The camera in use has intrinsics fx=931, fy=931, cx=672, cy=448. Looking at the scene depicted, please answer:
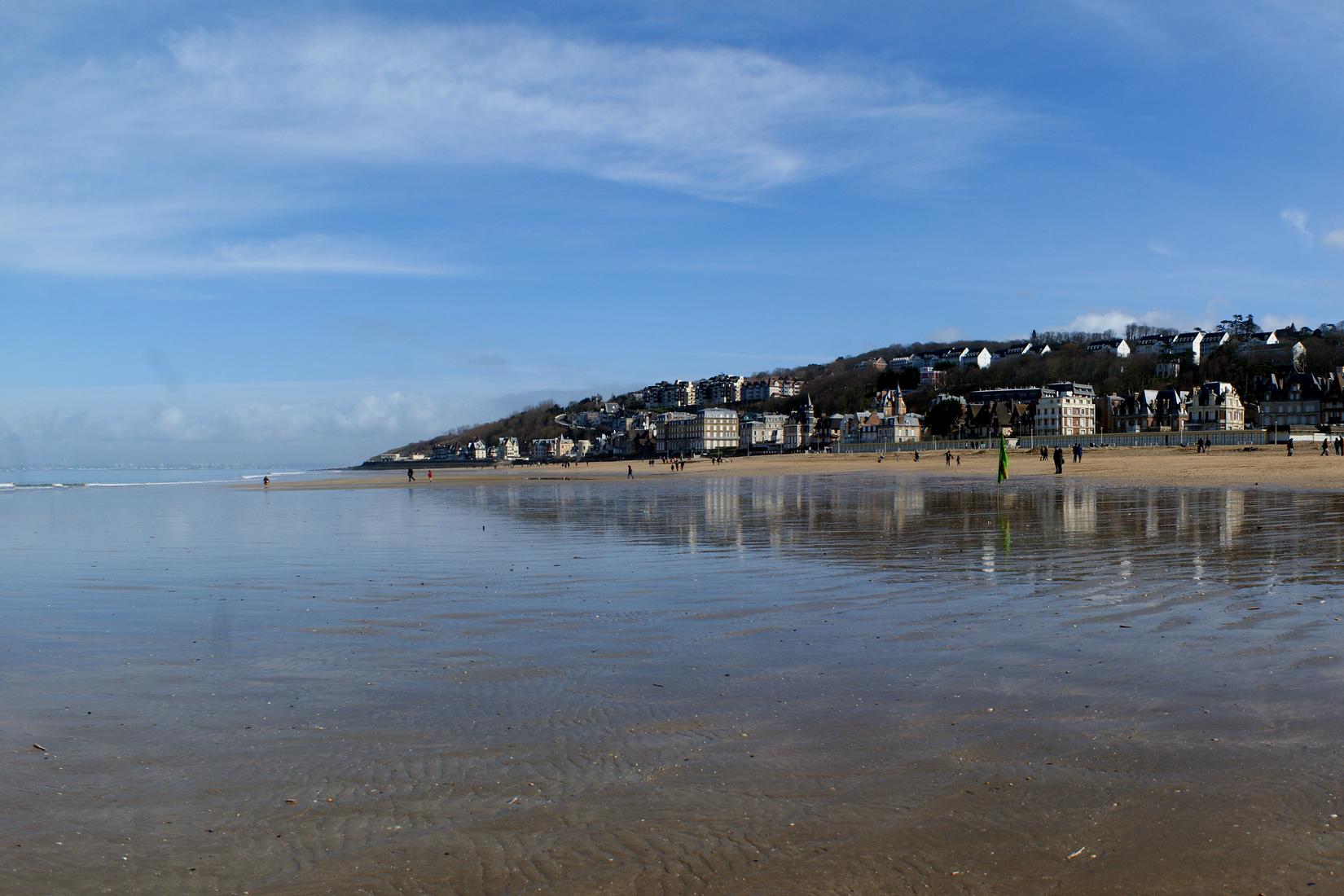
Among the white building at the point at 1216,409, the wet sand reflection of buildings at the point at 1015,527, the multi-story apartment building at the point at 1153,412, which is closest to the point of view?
the wet sand reflection of buildings at the point at 1015,527

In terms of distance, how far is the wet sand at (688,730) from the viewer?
3.56m

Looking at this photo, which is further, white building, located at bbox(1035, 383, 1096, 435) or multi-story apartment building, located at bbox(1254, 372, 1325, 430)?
white building, located at bbox(1035, 383, 1096, 435)

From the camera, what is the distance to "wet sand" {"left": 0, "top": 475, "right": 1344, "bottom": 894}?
3.56 m

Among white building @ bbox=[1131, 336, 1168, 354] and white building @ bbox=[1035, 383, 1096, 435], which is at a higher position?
white building @ bbox=[1131, 336, 1168, 354]

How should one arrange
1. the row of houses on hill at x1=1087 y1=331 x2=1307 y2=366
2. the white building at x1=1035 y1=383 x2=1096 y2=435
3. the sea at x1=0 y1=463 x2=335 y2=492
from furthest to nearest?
1. the row of houses on hill at x1=1087 y1=331 x2=1307 y2=366
2. the white building at x1=1035 y1=383 x2=1096 y2=435
3. the sea at x1=0 y1=463 x2=335 y2=492

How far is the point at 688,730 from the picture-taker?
5.09 metres

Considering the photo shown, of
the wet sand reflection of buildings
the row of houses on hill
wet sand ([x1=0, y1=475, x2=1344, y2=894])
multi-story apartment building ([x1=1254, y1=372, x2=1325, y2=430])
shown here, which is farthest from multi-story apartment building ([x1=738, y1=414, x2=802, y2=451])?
wet sand ([x1=0, y1=475, x2=1344, y2=894])

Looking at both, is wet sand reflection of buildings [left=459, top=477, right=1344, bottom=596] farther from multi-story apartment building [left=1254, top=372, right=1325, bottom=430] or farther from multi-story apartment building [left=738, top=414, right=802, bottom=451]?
multi-story apartment building [left=738, top=414, right=802, bottom=451]

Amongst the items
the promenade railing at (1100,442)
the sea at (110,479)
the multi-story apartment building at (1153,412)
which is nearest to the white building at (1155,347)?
the multi-story apartment building at (1153,412)

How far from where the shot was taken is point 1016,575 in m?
10.7

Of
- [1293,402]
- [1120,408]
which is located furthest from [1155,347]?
[1293,402]

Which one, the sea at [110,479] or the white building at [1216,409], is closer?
the sea at [110,479]

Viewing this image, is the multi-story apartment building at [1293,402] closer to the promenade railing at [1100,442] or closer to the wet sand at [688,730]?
the promenade railing at [1100,442]

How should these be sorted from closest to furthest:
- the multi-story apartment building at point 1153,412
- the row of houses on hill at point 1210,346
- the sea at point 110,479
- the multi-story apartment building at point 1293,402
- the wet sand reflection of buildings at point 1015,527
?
the wet sand reflection of buildings at point 1015,527, the sea at point 110,479, the multi-story apartment building at point 1293,402, the multi-story apartment building at point 1153,412, the row of houses on hill at point 1210,346
